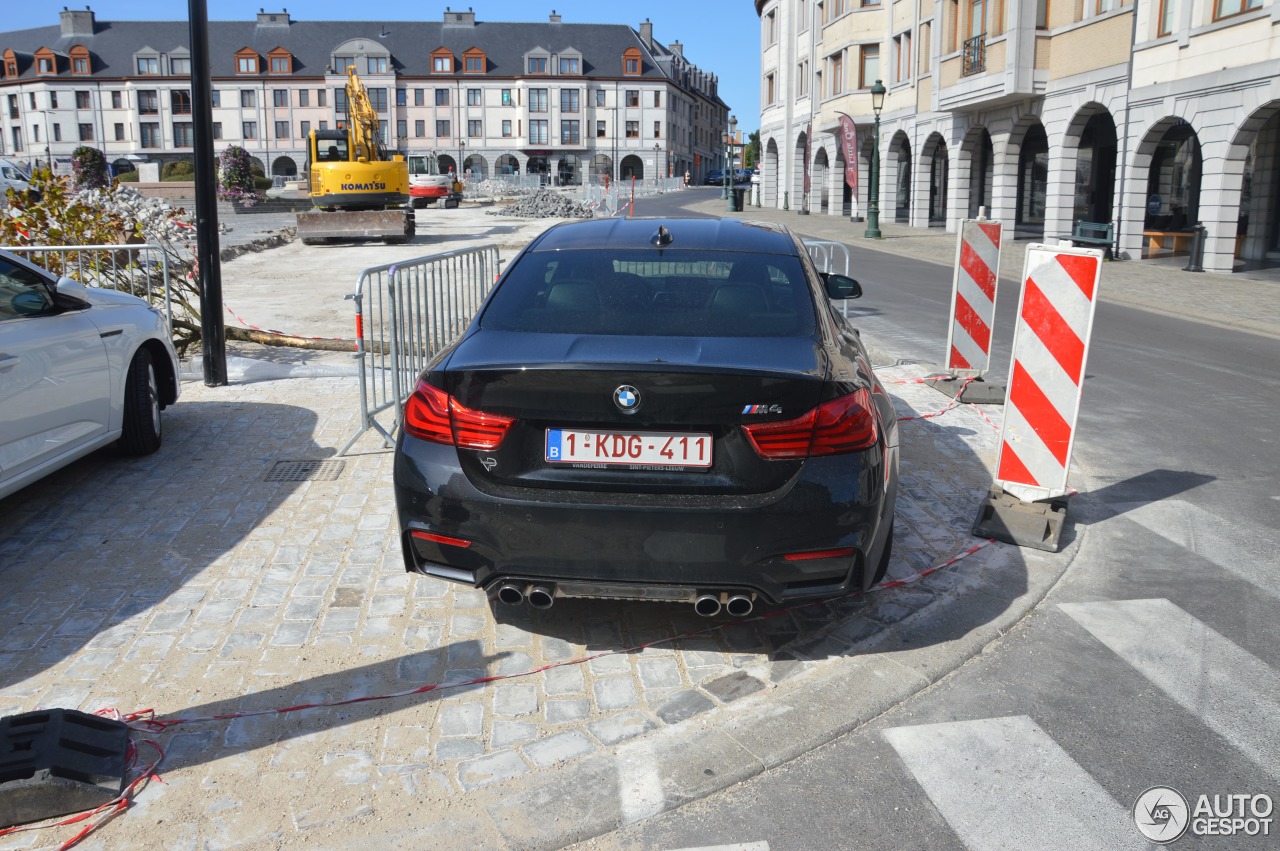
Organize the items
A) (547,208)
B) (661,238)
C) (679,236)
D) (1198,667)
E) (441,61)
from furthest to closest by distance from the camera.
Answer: (441,61) < (547,208) < (679,236) < (661,238) < (1198,667)

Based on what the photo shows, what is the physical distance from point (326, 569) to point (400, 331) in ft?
9.20

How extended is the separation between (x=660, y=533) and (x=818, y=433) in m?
0.66

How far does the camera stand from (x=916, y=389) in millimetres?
9555

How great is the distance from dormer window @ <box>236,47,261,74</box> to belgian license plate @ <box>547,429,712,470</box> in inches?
4225

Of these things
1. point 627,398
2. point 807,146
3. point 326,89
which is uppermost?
point 326,89

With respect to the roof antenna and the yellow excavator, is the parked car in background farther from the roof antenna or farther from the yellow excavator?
the yellow excavator

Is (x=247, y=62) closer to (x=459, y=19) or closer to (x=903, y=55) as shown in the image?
(x=459, y=19)

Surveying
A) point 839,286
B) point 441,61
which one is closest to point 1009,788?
point 839,286

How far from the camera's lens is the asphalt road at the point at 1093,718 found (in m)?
3.09

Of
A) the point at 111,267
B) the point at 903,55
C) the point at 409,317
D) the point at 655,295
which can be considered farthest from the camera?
the point at 903,55

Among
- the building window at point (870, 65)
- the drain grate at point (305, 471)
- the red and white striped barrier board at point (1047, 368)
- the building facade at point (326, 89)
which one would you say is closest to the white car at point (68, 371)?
the drain grate at point (305, 471)

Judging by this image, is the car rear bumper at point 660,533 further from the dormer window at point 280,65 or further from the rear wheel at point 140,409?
the dormer window at point 280,65

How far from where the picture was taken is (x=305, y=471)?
674 centimetres

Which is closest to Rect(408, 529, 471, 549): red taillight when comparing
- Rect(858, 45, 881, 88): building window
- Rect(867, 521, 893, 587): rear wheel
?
Rect(867, 521, 893, 587): rear wheel
